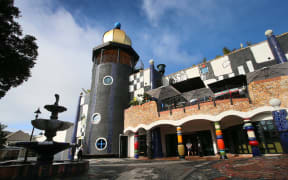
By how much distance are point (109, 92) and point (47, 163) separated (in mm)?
13912

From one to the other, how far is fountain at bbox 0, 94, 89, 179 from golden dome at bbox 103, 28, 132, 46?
52.7 ft

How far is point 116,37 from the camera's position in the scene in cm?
2323

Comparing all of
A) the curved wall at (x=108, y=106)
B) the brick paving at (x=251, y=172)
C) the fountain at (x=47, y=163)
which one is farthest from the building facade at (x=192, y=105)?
the fountain at (x=47, y=163)

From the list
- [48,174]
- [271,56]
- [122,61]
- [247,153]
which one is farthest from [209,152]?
[122,61]

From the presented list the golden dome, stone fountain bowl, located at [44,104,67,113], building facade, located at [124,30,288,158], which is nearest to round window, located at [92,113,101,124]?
building facade, located at [124,30,288,158]

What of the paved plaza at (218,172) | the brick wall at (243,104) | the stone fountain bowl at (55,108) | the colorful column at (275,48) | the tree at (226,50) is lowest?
the paved plaza at (218,172)

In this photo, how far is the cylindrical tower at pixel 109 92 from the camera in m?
18.1

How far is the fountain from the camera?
4707 millimetres

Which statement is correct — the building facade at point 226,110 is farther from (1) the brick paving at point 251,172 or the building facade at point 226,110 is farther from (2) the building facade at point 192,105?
(1) the brick paving at point 251,172

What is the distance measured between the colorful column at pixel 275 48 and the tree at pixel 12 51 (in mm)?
17964

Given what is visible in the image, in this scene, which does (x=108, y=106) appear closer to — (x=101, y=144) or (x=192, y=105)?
(x=101, y=144)

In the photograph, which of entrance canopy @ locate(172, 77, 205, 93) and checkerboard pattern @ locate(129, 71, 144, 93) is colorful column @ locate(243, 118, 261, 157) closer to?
entrance canopy @ locate(172, 77, 205, 93)

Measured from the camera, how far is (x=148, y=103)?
1589 centimetres

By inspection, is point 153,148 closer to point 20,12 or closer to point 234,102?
point 234,102
